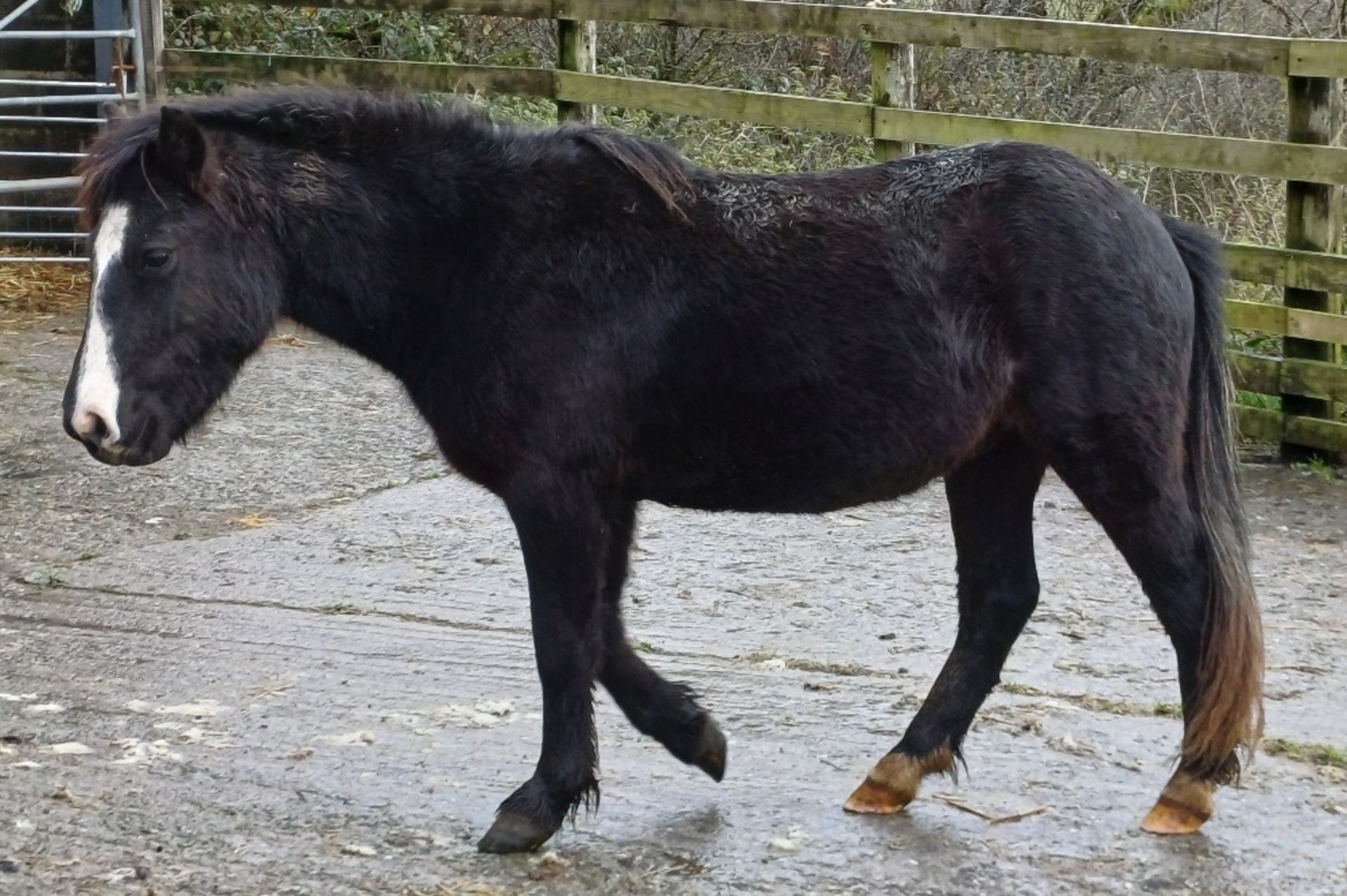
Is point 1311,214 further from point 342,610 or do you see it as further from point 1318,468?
point 342,610

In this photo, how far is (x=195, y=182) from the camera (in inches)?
149

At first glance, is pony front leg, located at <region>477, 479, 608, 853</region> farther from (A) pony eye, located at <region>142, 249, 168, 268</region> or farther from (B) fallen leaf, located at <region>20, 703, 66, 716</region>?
(B) fallen leaf, located at <region>20, 703, 66, 716</region>

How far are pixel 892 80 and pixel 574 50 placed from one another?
228 centimetres

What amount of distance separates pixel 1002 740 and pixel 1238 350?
394 centimetres

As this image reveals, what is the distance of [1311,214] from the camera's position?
23.9 ft

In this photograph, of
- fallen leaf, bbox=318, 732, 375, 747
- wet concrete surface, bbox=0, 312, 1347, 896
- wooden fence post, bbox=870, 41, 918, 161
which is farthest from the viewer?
wooden fence post, bbox=870, 41, 918, 161

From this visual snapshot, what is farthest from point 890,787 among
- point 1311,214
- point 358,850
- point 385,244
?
point 1311,214

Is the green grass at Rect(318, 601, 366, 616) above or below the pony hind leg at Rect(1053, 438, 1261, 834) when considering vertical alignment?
below

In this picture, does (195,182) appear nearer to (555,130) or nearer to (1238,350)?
(555,130)

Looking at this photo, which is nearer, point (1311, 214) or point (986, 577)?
point (986, 577)

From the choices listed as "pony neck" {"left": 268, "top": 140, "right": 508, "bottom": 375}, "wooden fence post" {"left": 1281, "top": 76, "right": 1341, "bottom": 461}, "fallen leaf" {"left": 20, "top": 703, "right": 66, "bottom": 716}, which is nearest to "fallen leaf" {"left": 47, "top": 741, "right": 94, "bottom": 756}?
"fallen leaf" {"left": 20, "top": 703, "right": 66, "bottom": 716}

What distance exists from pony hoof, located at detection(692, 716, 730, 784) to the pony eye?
1725mm

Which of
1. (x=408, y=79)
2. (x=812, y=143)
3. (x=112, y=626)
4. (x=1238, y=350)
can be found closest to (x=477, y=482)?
(x=112, y=626)

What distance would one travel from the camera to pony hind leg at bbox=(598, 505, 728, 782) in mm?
4152
